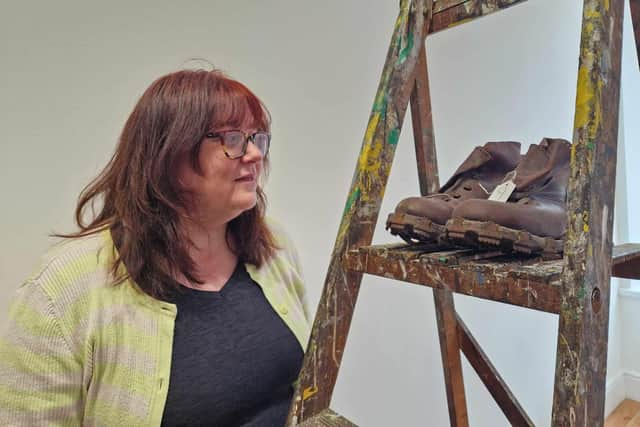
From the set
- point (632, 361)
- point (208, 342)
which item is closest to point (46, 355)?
point (208, 342)

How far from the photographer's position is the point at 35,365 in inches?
23.2

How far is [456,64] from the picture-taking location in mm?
1408

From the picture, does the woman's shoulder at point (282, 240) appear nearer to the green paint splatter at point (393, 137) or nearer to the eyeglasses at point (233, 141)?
the eyeglasses at point (233, 141)

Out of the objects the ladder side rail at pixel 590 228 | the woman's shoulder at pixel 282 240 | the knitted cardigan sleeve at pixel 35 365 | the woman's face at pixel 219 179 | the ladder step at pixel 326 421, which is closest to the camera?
the ladder side rail at pixel 590 228

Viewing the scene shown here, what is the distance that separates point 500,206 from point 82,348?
57 cm

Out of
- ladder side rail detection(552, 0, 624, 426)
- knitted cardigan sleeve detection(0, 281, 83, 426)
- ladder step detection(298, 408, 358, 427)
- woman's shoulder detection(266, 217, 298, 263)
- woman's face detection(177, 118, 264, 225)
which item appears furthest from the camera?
woman's shoulder detection(266, 217, 298, 263)

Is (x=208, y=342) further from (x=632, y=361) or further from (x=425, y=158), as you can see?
(x=632, y=361)

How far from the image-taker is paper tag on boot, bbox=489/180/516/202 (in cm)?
53

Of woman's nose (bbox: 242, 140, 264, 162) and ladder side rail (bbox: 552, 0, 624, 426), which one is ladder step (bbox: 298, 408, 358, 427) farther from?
woman's nose (bbox: 242, 140, 264, 162)

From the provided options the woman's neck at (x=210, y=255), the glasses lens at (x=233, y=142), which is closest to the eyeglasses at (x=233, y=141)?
the glasses lens at (x=233, y=142)

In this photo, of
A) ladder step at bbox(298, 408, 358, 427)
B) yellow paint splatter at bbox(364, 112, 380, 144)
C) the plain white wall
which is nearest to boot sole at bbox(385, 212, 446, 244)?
yellow paint splatter at bbox(364, 112, 380, 144)

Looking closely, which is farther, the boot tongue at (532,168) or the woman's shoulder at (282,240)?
the woman's shoulder at (282,240)

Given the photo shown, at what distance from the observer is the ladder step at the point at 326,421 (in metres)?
0.47

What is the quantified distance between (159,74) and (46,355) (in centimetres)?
54
